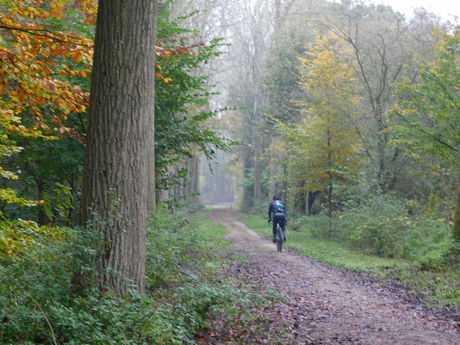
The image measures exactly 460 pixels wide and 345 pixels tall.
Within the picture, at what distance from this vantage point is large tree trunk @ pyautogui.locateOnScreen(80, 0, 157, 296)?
5.10m

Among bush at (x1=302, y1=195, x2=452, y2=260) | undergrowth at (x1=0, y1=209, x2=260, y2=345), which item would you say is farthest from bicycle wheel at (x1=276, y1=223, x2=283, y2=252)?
undergrowth at (x1=0, y1=209, x2=260, y2=345)

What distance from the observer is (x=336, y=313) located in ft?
23.1

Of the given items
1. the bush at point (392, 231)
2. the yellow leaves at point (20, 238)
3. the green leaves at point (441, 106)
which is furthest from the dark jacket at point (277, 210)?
the yellow leaves at point (20, 238)

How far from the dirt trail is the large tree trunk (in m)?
1.49

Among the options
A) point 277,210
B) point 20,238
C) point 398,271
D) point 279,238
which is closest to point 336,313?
point 398,271

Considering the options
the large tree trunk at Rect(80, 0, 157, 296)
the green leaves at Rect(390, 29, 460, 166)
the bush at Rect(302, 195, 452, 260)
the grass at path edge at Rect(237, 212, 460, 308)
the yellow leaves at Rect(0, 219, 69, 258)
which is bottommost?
the grass at path edge at Rect(237, 212, 460, 308)

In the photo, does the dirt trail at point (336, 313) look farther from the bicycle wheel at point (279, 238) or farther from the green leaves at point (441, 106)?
the green leaves at point (441, 106)

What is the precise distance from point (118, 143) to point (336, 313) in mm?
4429

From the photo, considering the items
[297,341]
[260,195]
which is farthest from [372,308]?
[260,195]

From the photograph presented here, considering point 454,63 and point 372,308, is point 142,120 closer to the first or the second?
point 372,308

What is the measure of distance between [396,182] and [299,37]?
15.6 metres

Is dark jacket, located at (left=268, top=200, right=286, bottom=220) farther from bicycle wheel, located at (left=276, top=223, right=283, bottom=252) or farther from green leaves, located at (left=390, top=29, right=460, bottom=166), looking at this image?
green leaves, located at (left=390, top=29, right=460, bottom=166)

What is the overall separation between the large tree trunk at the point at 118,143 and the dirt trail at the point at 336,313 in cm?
149

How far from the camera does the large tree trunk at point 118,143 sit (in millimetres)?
5098
